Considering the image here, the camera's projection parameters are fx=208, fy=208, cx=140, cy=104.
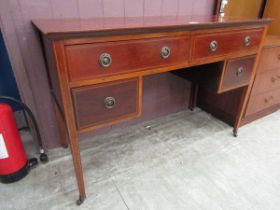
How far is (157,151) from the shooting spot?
1393mm

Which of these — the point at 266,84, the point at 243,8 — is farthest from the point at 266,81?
the point at 243,8

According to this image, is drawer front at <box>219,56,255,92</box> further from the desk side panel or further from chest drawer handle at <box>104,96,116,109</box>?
the desk side panel

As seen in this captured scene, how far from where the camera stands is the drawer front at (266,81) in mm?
1502

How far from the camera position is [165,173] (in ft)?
Result: 3.99

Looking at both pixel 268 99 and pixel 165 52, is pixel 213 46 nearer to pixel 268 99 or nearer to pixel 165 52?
pixel 165 52

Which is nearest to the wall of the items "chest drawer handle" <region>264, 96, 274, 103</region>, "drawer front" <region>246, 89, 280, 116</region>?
"drawer front" <region>246, 89, 280, 116</region>

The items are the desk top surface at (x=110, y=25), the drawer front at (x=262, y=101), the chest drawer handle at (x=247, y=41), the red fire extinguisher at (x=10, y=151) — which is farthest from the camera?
the drawer front at (x=262, y=101)

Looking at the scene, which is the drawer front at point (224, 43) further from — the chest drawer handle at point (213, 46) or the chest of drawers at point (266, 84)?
the chest of drawers at point (266, 84)

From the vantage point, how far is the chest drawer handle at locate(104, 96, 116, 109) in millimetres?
874

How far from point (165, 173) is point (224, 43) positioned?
79 cm

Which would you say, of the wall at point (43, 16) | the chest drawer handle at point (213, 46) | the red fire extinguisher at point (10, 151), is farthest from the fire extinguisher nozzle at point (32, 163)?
the chest drawer handle at point (213, 46)

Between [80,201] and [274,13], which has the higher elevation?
[274,13]

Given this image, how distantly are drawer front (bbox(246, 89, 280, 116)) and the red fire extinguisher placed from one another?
1508 mm

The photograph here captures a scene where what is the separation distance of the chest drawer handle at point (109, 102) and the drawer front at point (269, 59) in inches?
43.3
